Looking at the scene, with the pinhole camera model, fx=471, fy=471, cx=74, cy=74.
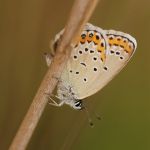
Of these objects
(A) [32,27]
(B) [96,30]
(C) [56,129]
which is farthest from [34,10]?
(C) [56,129]

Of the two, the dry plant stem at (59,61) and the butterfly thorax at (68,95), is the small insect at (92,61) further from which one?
the dry plant stem at (59,61)

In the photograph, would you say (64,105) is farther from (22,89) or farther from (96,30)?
(96,30)

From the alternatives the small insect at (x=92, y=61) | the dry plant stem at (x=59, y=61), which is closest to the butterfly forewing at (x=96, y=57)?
the small insect at (x=92, y=61)

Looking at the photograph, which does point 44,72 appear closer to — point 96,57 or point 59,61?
point 96,57

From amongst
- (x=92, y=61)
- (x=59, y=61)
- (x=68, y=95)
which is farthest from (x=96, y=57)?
(x=59, y=61)

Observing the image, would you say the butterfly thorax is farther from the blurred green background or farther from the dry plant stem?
the dry plant stem

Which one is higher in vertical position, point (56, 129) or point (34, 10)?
point (34, 10)
